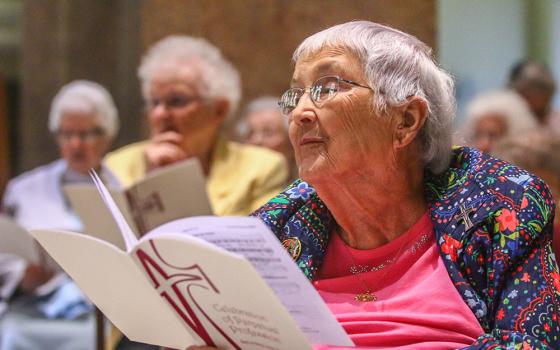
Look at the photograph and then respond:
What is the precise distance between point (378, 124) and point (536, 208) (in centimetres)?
44

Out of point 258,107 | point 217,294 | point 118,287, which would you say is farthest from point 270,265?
point 258,107

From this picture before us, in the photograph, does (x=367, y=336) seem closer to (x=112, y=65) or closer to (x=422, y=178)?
(x=422, y=178)

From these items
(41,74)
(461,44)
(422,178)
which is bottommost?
(41,74)

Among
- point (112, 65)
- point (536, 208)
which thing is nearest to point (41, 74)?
point (112, 65)

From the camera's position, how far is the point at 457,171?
2.41m

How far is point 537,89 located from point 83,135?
9.41 ft

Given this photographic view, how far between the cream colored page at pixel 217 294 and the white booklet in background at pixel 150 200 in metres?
1.42

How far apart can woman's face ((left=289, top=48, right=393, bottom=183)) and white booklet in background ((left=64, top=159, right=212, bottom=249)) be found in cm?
116

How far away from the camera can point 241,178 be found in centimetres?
429

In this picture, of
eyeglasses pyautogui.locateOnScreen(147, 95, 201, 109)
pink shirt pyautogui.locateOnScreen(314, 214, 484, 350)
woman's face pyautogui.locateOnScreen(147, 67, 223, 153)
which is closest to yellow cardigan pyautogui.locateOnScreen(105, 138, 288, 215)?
woman's face pyautogui.locateOnScreen(147, 67, 223, 153)

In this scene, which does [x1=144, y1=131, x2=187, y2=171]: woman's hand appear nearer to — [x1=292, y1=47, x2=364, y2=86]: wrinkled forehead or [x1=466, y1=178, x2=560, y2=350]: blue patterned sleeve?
[x1=292, y1=47, x2=364, y2=86]: wrinkled forehead

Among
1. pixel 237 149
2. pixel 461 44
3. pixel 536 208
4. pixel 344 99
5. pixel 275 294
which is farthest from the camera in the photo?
pixel 461 44

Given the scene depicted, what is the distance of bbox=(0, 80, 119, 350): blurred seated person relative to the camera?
4922 mm

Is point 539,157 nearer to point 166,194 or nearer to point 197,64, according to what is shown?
point 166,194
